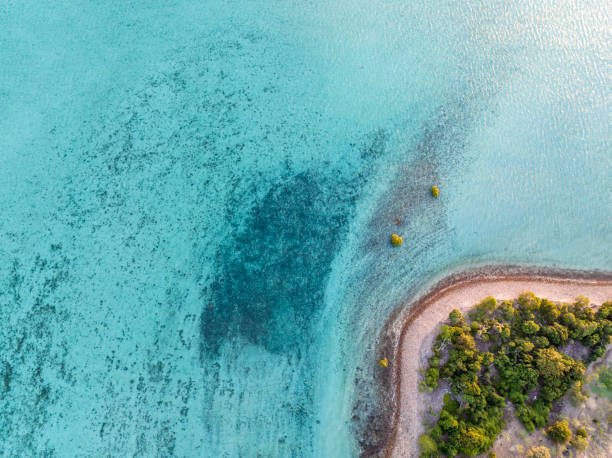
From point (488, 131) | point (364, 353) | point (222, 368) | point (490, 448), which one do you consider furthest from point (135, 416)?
point (488, 131)

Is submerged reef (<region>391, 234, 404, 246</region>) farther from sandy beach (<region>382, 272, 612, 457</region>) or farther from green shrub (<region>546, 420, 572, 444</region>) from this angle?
green shrub (<region>546, 420, 572, 444</region>)

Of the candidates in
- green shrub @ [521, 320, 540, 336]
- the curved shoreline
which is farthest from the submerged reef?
green shrub @ [521, 320, 540, 336]

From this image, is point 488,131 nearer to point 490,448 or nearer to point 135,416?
point 490,448

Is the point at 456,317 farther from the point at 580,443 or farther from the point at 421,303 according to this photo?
the point at 580,443

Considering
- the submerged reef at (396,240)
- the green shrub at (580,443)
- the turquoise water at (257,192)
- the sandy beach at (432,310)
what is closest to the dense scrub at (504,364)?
the sandy beach at (432,310)

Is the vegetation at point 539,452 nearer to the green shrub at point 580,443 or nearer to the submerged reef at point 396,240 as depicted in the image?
the green shrub at point 580,443

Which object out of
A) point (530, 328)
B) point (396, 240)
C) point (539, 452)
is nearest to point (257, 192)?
point (396, 240)
